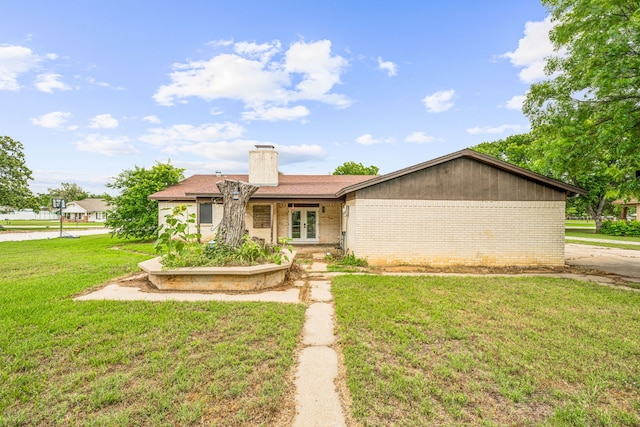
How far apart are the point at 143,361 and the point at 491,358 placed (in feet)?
12.9

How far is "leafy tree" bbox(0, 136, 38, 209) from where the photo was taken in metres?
24.5

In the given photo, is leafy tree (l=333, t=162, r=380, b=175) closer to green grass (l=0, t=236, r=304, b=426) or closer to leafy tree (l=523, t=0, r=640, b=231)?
leafy tree (l=523, t=0, r=640, b=231)

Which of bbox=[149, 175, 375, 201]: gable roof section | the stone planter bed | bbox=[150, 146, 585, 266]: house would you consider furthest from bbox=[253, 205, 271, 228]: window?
the stone planter bed

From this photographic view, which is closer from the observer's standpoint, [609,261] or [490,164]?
[490,164]

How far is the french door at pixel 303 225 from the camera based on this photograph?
13.8 metres

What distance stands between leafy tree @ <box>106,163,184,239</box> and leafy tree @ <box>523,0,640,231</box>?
17.8 metres

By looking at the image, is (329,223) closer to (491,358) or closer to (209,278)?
(209,278)

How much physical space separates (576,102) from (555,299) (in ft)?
19.4

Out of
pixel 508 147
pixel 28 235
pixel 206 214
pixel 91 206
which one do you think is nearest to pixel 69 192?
pixel 91 206

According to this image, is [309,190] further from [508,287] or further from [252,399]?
[252,399]

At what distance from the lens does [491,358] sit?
3250 millimetres

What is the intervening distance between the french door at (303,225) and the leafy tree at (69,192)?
84812mm

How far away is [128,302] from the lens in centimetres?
509

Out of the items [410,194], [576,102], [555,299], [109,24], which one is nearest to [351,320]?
[555,299]
